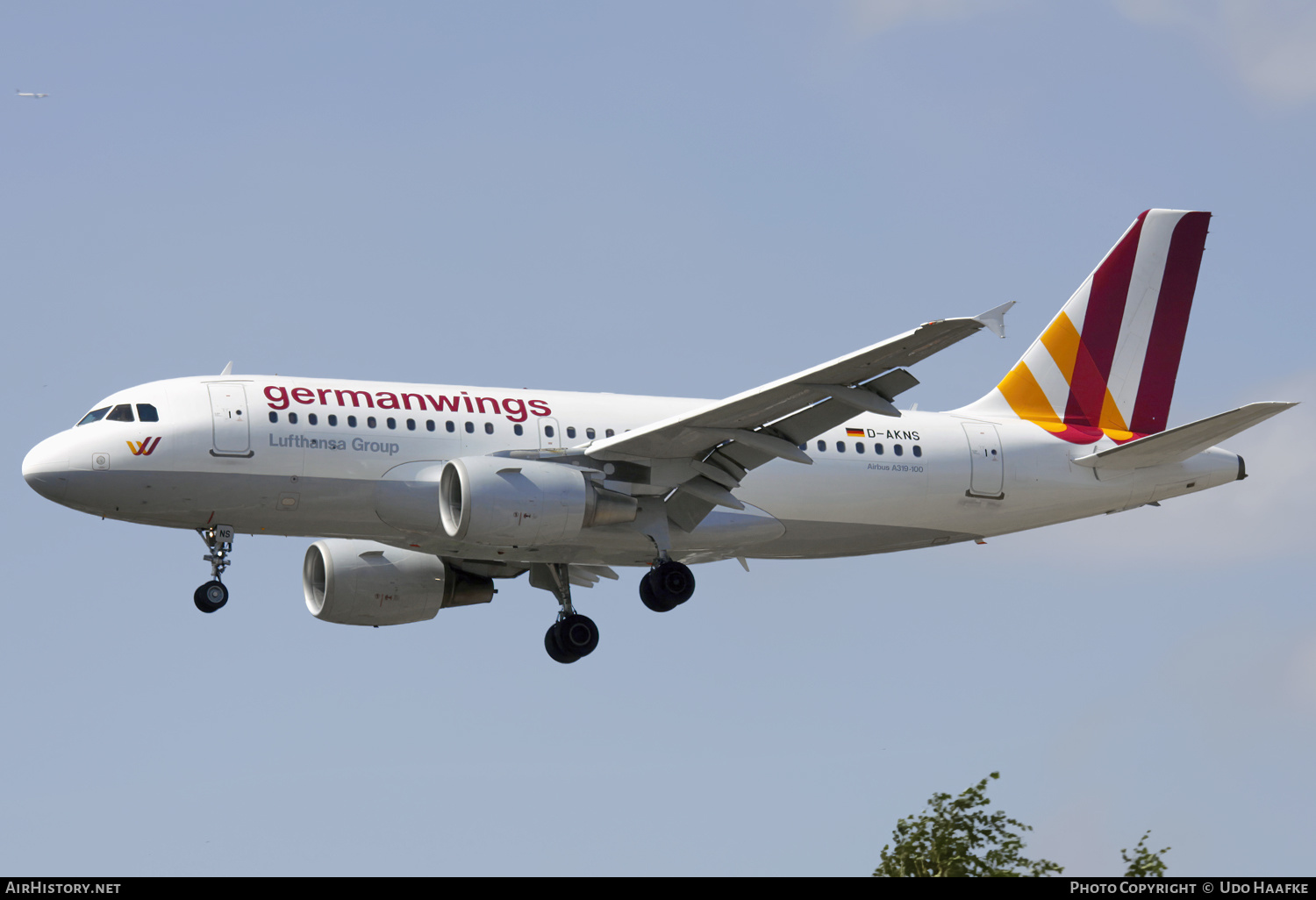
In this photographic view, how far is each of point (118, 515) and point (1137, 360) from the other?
22.0 meters

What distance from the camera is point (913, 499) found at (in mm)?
34406

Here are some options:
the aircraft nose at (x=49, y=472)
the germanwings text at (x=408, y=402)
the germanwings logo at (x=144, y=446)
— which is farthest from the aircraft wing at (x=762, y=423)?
the aircraft nose at (x=49, y=472)

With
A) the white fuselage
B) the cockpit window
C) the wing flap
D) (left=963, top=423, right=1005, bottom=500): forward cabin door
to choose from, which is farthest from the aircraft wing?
the cockpit window

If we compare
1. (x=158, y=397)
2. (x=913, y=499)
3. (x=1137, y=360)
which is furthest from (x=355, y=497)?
(x=1137, y=360)

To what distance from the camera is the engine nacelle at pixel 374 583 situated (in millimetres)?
35531

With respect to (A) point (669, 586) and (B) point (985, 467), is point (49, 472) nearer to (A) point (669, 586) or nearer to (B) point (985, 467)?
(A) point (669, 586)

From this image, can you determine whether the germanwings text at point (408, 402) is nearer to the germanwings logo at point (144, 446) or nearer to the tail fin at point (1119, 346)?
the germanwings logo at point (144, 446)

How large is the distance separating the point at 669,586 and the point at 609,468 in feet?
8.35

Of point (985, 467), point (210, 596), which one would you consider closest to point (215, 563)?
point (210, 596)

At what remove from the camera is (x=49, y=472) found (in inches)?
1183

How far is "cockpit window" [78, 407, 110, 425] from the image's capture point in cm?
3072

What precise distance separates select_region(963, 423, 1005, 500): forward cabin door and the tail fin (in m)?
1.65
